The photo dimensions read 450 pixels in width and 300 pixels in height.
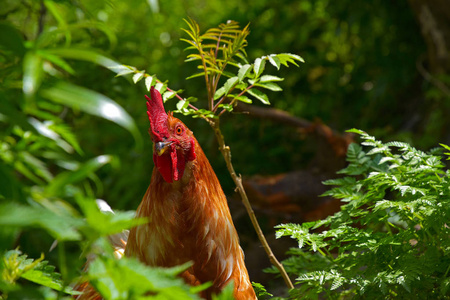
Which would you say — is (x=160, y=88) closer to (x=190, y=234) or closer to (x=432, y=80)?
(x=190, y=234)

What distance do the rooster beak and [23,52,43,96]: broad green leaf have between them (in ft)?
3.47

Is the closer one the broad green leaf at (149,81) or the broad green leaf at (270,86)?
the broad green leaf at (149,81)

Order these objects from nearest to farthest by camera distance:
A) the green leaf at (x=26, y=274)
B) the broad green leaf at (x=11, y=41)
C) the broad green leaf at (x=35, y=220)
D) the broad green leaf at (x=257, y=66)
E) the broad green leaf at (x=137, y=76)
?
1. the broad green leaf at (x=35, y=220)
2. the broad green leaf at (x=11, y=41)
3. the green leaf at (x=26, y=274)
4. the broad green leaf at (x=137, y=76)
5. the broad green leaf at (x=257, y=66)

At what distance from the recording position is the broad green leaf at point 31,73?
A: 2.51ft

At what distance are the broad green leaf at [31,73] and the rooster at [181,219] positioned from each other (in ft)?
3.58

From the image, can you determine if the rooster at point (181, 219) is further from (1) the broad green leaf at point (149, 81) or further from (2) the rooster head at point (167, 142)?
(1) the broad green leaf at point (149, 81)

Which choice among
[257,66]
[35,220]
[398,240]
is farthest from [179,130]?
[35,220]

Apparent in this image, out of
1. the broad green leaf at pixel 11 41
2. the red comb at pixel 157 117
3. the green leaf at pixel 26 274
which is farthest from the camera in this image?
the red comb at pixel 157 117

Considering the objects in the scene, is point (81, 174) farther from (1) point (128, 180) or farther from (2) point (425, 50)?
(2) point (425, 50)

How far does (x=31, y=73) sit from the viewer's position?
2.59 ft

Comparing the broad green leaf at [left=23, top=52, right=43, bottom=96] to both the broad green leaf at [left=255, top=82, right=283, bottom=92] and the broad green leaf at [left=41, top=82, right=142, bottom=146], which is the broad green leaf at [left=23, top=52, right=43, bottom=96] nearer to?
the broad green leaf at [left=41, top=82, right=142, bottom=146]

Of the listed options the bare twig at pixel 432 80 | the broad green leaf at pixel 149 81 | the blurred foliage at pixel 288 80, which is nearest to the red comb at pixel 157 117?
the broad green leaf at pixel 149 81

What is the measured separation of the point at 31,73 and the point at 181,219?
4.19 ft

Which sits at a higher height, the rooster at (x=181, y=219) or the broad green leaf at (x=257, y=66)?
the broad green leaf at (x=257, y=66)
